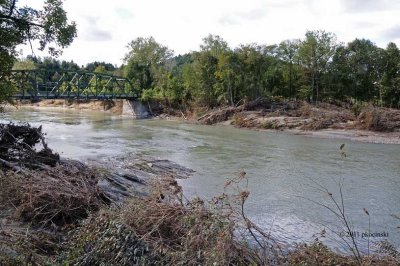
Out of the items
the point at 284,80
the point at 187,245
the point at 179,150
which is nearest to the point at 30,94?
the point at 179,150

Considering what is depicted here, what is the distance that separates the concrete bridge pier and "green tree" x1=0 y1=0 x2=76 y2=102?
56.1 metres

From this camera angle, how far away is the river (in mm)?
14328

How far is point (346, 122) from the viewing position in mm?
46594

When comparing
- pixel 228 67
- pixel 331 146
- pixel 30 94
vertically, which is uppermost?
pixel 228 67

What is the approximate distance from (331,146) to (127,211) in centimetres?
2899

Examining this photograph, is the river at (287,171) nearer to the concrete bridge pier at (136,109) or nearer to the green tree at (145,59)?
the concrete bridge pier at (136,109)

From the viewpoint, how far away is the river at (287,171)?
14.3 metres

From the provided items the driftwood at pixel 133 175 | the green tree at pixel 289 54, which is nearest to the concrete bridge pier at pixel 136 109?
the green tree at pixel 289 54

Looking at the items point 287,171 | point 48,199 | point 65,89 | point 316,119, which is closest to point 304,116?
point 316,119

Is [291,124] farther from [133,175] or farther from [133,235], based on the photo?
[133,235]

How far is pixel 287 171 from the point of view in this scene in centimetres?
2348

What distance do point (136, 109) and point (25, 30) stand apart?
5921 cm

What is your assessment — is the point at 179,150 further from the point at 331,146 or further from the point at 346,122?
the point at 346,122

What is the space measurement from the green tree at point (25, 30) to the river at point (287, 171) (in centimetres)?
793
